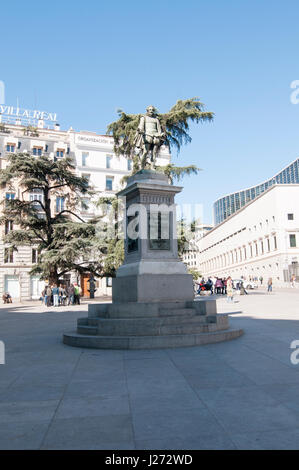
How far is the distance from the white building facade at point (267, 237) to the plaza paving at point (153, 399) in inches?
1997

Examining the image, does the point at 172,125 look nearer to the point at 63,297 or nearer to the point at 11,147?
the point at 63,297

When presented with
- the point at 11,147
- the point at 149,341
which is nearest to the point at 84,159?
Result: the point at 11,147

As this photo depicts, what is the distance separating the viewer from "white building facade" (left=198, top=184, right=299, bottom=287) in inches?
2317

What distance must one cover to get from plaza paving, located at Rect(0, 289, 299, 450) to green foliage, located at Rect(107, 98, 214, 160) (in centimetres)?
1810

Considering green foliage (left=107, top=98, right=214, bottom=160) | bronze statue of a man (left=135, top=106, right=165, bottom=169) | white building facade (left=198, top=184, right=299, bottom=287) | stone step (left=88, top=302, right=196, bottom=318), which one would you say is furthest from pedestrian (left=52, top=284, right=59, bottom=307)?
white building facade (left=198, top=184, right=299, bottom=287)

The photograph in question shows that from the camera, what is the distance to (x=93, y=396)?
445cm

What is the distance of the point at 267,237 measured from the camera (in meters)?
64.9

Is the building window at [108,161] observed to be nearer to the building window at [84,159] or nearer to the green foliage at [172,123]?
the building window at [84,159]

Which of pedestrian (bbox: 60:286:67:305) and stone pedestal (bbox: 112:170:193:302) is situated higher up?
stone pedestal (bbox: 112:170:193:302)

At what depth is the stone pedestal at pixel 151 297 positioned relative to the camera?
778 centimetres

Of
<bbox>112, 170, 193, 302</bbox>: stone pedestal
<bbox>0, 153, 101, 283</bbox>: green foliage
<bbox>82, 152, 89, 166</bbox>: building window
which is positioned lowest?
<bbox>112, 170, 193, 302</bbox>: stone pedestal

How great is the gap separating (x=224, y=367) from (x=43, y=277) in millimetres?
24016

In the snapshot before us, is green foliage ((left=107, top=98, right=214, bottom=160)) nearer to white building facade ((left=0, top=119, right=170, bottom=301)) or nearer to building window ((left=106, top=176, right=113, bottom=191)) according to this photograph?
white building facade ((left=0, top=119, right=170, bottom=301))
